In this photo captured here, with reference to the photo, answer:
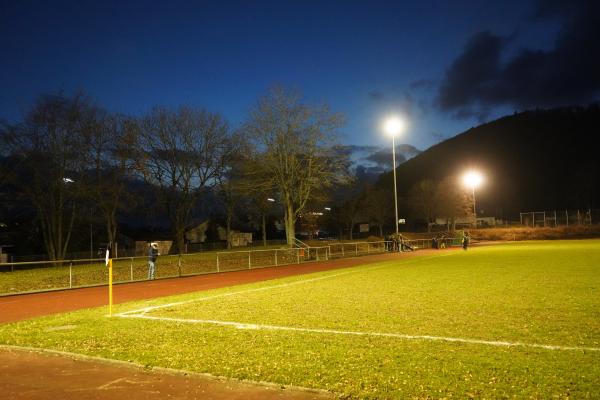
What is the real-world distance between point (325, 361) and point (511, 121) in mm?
181371

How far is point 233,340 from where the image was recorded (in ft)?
28.9

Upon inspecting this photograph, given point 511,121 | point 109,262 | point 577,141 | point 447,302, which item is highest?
point 511,121

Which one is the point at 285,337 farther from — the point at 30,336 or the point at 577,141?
the point at 577,141

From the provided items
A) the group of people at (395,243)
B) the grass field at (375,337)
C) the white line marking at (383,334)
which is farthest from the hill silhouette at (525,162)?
the white line marking at (383,334)

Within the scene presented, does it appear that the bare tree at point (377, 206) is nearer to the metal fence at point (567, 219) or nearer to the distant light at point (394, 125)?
the metal fence at point (567, 219)

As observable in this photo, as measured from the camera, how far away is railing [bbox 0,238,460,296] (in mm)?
21891

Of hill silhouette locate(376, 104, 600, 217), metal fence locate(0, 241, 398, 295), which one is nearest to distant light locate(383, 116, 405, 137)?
metal fence locate(0, 241, 398, 295)

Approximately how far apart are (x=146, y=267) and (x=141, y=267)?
0.94 ft

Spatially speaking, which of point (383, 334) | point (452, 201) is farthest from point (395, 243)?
point (452, 201)

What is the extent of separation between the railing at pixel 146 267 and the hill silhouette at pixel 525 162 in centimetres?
8363

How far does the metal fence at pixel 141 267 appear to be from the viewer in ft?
71.5

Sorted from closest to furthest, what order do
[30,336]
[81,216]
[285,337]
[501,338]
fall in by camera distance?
[501,338]
[285,337]
[30,336]
[81,216]

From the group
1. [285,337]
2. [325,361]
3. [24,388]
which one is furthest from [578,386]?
[24,388]

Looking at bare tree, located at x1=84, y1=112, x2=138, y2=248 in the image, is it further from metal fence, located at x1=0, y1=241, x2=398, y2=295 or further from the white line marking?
the white line marking
